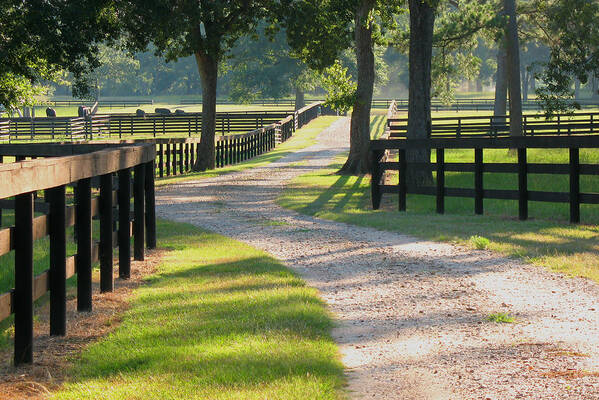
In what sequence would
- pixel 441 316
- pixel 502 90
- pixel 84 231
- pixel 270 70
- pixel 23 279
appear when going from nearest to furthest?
pixel 23 279, pixel 441 316, pixel 84 231, pixel 502 90, pixel 270 70

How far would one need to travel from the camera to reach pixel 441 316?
7.84 m

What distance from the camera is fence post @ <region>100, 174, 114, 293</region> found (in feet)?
29.2

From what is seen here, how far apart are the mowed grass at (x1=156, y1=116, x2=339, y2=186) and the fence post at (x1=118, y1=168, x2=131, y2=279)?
59.7ft

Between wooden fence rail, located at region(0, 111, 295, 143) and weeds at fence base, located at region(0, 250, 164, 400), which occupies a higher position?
wooden fence rail, located at region(0, 111, 295, 143)

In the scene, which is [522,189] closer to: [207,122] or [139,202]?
[139,202]

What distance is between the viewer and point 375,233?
14336mm

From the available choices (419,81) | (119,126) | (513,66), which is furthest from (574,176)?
(119,126)

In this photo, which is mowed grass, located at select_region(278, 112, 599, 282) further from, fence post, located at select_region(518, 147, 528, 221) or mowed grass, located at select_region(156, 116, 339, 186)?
mowed grass, located at select_region(156, 116, 339, 186)

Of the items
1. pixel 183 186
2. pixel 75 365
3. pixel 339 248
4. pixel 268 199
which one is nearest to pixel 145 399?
pixel 75 365

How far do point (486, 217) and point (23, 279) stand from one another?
11.4m

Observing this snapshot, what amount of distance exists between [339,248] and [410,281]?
2981 mm

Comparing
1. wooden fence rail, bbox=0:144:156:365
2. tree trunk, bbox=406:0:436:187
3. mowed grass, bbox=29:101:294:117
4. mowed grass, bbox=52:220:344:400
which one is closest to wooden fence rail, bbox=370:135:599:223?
tree trunk, bbox=406:0:436:187

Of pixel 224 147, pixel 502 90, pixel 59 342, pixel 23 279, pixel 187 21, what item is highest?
pixel 187 21

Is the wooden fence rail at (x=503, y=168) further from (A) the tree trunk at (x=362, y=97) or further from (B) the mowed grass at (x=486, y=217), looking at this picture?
(A) the tree trunk at (x=362, y=97)
